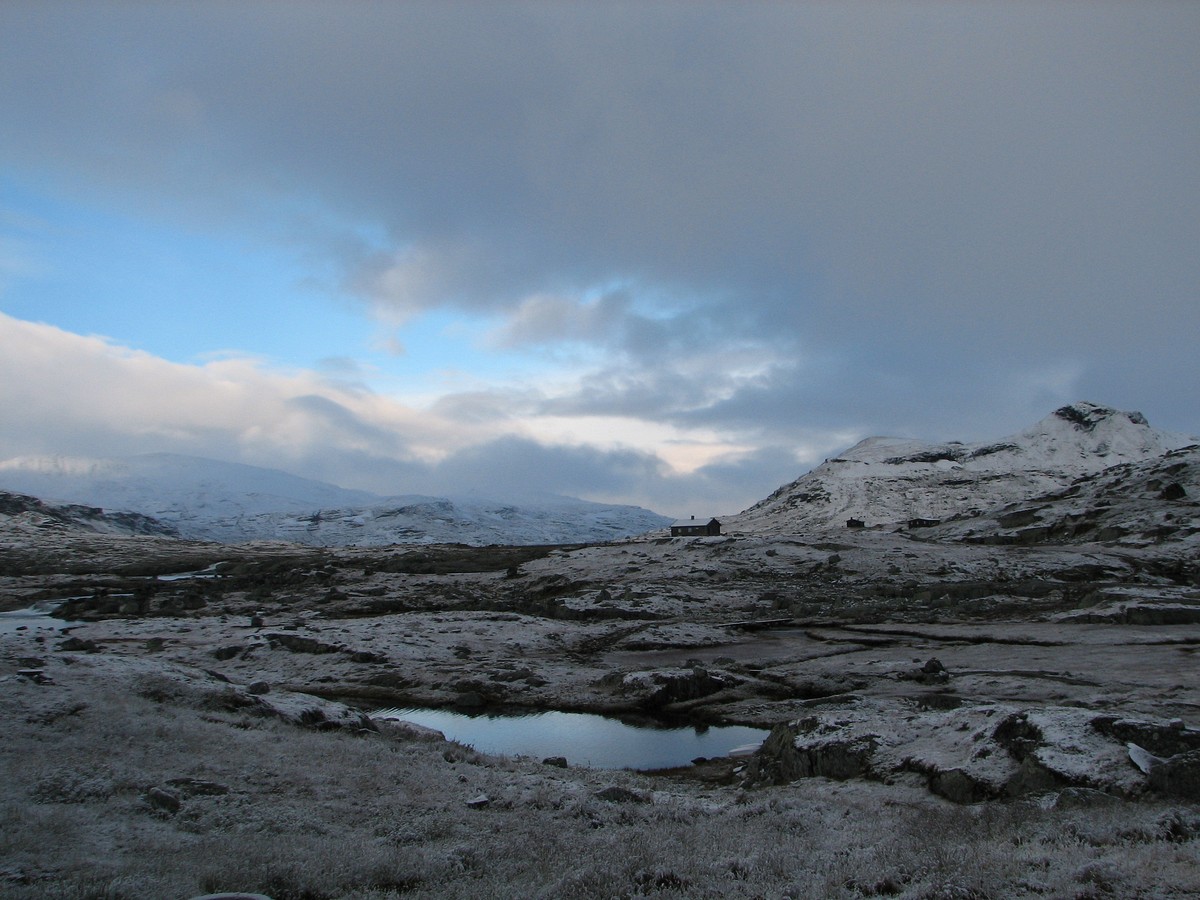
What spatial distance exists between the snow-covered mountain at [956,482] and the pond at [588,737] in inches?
4800

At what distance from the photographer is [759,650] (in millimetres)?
40344

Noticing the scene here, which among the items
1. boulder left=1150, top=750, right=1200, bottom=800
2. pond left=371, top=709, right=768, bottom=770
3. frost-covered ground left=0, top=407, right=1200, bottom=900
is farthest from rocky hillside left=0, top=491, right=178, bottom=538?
boulder left=1150, top=750, right=1200, bottom=800

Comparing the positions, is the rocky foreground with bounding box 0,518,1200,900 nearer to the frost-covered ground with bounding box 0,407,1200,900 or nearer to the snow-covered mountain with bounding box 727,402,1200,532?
the frost-covered ground with bounding box 0,407,1200,900

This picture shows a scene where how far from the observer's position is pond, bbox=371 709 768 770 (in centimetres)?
2480

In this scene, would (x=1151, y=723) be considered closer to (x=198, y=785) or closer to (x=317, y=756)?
(x=317, y=756)

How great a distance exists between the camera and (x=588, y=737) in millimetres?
27516

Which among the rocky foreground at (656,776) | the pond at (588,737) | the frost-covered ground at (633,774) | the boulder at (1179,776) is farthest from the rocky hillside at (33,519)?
the boulder at (1179,776)

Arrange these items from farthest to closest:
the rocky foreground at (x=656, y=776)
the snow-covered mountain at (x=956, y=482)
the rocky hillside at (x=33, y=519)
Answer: the rocky hillside at (x=33, y=519), the snow-covered mountain at (x=956, y=482), the rocky foreground at (x=656, y=776)

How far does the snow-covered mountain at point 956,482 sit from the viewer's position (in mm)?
154750

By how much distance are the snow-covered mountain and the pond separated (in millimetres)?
121922

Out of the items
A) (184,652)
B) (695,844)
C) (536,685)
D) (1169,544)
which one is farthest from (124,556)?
(1169,544)

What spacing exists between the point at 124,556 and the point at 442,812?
137893 mm

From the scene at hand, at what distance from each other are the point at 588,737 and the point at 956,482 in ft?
554

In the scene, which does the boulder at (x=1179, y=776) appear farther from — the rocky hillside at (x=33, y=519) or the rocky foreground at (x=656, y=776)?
the rocky hillside at (x=33, y=519)
